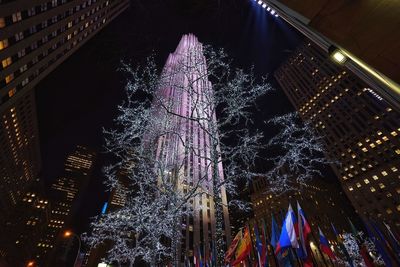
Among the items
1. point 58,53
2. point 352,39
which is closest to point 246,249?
point 352,39

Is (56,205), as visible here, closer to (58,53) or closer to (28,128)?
(28,128)

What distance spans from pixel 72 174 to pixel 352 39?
715 ft

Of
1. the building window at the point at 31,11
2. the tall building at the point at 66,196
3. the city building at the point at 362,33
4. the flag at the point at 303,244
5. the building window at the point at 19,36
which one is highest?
the tall building at the point at 66,196

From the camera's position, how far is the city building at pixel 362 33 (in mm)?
3932

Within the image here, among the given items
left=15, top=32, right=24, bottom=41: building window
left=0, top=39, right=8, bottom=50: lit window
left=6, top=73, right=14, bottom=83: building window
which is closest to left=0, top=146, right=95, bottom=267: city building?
left=6, top=73, right=14, bottom=83: building window

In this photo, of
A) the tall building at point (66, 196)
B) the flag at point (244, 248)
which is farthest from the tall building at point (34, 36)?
the tall building at point (66, 196)

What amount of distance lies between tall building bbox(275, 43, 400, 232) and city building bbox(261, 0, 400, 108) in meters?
62.3

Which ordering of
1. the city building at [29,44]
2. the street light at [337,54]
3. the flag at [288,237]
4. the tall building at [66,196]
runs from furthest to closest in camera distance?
the tall building at [66,196] < the city building at [29,44] < the flag at [288,237] < the street light at [337,54]

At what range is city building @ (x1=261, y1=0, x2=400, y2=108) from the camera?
393cm

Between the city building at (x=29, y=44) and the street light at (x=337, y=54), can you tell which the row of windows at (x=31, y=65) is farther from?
the street light at (x=337, y=54)

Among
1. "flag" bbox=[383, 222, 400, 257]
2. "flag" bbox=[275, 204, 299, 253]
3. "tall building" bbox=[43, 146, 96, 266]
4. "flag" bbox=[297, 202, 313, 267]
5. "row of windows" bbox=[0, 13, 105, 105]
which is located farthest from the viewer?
"tall building" bbox=[43, 146, 96, 266]

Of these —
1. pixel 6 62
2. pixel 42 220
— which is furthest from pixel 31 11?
pixel 42 220

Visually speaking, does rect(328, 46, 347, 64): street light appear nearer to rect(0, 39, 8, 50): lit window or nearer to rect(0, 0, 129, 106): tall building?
rect(0, 0, 129, 106): tall building

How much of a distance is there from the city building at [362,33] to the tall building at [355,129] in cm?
6226
